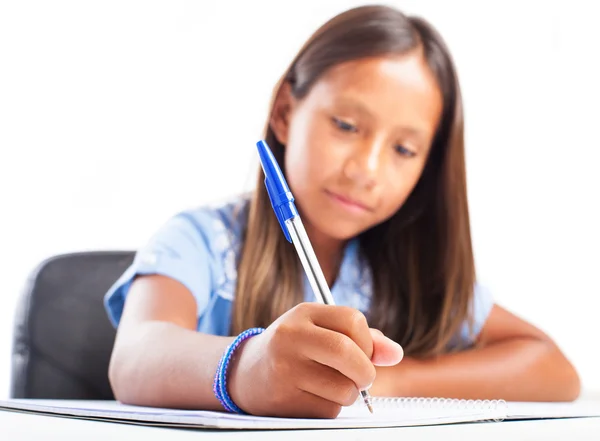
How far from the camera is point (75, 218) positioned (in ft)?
4.90

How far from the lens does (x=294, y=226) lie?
0.45m

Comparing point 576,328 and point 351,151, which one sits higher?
point 351,151

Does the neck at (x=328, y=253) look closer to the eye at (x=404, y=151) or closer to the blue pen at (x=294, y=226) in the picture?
the eye at (x=404, y=151)

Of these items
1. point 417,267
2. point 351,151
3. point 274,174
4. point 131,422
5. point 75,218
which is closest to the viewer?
point 131,422

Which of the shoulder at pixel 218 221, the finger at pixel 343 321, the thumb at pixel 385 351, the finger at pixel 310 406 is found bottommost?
the shoulder at pixel 218 221

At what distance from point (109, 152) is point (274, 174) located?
1093mm

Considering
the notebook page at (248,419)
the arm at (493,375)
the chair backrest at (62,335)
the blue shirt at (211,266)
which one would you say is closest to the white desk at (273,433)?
the notebook page at (248,419)

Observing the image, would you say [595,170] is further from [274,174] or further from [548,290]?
[274,174]

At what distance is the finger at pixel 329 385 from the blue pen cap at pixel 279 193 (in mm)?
93

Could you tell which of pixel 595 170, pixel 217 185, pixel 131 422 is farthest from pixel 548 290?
pixel 131 422

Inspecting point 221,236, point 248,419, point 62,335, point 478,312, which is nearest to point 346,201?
point 221,236

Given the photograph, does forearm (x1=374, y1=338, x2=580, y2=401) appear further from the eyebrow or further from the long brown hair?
the eyebrow

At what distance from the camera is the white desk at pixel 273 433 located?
0.30 meters

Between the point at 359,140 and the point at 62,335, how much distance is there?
407 mm
